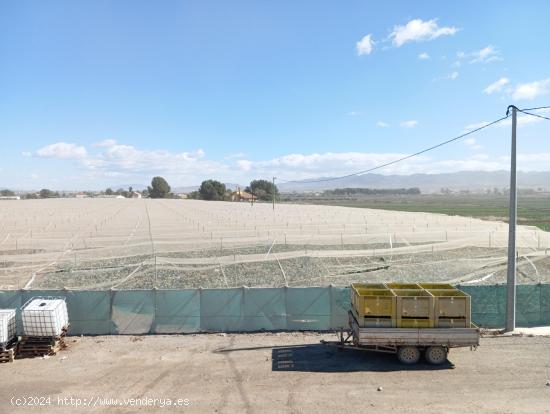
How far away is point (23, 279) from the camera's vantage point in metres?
23.6

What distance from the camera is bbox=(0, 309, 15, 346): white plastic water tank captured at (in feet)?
41.8

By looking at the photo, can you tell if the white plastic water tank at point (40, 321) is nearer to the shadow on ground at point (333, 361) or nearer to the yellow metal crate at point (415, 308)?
the shadow on ground at point (333, 361)

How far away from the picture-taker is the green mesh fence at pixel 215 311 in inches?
590

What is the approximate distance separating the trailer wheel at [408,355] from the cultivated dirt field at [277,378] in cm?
25

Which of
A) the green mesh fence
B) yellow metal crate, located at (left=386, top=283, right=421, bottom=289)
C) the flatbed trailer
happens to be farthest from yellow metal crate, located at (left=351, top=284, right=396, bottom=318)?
the green mesh fence

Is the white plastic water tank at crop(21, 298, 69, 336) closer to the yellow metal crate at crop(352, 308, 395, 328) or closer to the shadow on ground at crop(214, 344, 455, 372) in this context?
the shadow on ground at crop(214, 344, 455, 372)

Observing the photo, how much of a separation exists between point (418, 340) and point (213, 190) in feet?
537

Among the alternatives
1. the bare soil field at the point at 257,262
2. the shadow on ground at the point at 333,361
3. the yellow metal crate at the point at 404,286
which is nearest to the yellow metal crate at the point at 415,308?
the shadow on ground at the point at 333,361

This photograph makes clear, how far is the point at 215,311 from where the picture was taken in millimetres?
15195

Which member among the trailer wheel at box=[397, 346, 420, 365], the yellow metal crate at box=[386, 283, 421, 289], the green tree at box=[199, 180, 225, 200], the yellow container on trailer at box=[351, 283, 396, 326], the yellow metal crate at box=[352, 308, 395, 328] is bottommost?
the trailer wheel at box=[397, 346, 420, 365]

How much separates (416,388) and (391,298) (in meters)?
2.46

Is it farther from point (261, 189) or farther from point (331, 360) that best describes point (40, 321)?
point (261, 189)

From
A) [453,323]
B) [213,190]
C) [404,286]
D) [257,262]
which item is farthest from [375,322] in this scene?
[213,190]

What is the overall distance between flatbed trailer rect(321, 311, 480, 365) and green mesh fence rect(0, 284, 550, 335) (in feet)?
10.1
